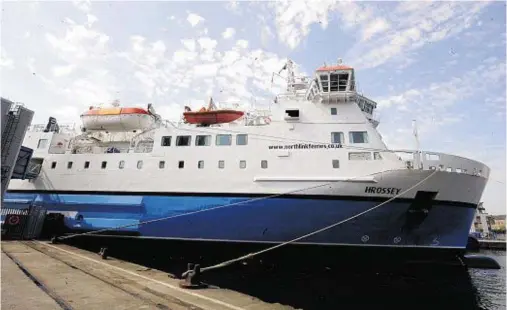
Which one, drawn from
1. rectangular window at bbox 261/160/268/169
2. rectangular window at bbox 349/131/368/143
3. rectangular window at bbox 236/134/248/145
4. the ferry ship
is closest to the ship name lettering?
the ferry ship

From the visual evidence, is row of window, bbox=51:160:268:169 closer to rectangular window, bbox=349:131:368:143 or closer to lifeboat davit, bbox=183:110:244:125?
lifeboat davit, bbox=183:110:244:125

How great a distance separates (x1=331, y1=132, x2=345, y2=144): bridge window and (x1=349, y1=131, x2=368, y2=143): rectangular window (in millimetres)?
395

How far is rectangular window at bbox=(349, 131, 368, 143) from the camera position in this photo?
15086mm

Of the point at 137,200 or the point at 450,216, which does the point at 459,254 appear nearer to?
the point at 450,216

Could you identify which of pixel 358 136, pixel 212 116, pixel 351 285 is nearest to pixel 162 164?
pixel 212 116

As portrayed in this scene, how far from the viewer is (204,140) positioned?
16.8m

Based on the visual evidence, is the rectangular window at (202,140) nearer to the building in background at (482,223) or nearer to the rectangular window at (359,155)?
the rectangular window at (359,155)

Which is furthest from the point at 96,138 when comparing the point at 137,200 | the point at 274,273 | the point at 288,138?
the point at 274,273

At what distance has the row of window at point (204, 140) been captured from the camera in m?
16.2

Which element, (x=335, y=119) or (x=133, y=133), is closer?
(x=335, y=119)

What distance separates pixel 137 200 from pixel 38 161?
878 centimetres

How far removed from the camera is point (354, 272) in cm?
1427

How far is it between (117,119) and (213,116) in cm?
636

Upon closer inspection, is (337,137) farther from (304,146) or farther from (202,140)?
(202,140)
